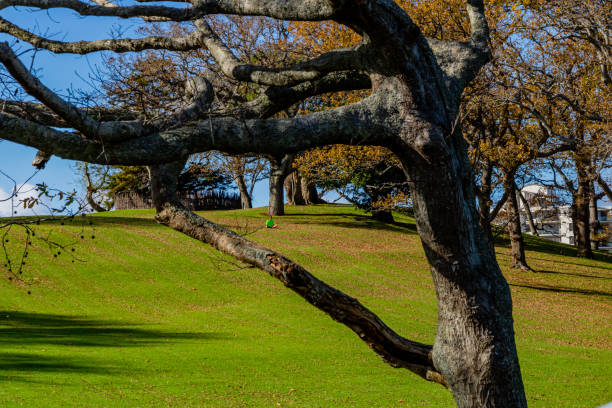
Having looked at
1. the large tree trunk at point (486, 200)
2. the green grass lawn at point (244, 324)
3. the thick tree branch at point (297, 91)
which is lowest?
the green grass lawn at point (244, 324)

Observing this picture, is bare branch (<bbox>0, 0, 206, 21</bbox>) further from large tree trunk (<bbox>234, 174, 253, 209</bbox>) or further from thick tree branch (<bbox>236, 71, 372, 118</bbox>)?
large tree trunk (<bbox>234, 174, 253, 209</bbox>)

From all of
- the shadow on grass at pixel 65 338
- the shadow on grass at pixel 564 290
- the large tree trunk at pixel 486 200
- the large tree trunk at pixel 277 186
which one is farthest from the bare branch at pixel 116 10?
the large tree trunk at pixel 277 186

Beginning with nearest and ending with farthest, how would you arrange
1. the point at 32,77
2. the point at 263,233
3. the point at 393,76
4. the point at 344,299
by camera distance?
1. the point at 32,77
2. the point at 393,76
3. the point at 344,299
4. the point at 263,233

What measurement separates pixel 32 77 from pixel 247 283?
20.2 meters

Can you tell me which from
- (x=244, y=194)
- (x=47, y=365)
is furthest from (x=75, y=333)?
(x=244, y=194)

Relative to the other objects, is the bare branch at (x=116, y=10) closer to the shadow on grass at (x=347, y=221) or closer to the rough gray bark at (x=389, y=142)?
the rough gray bark at (x=389, y=142)

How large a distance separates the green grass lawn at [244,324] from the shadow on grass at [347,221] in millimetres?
468

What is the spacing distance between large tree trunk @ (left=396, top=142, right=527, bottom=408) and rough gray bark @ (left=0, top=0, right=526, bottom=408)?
1 cm

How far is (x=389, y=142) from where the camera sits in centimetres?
632

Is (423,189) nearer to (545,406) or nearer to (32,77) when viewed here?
(32,77)

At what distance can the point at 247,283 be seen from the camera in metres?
25.3

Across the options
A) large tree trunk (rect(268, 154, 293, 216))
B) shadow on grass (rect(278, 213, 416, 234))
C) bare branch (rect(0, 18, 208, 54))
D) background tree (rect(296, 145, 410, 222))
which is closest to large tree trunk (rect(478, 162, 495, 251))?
background tree (rect(296, 145, 410, 222))

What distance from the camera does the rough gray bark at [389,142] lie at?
576cm

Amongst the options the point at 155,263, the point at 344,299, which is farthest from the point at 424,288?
the point at 344,299
